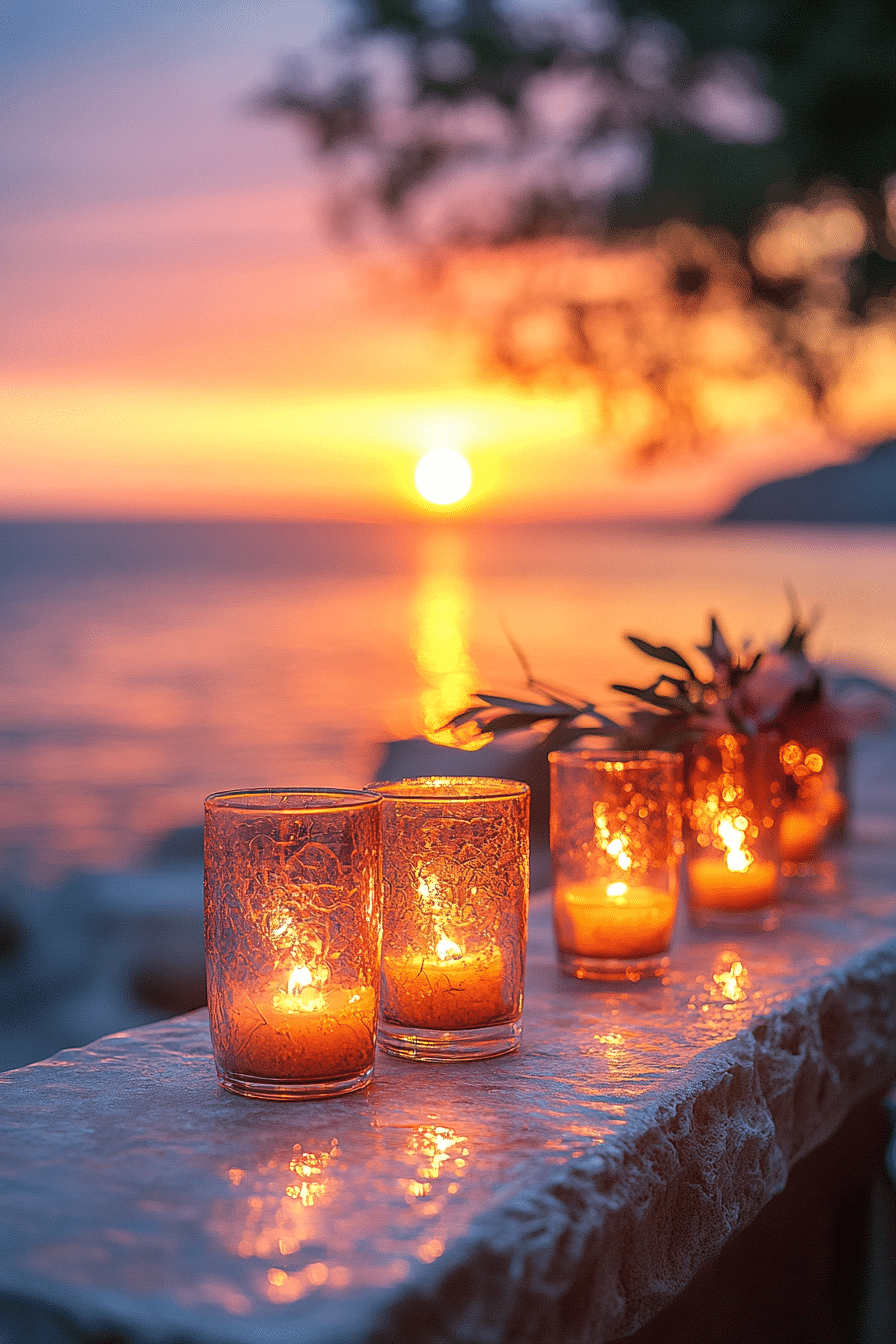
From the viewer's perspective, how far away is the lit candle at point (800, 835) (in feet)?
6.30

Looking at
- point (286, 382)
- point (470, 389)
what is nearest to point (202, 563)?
point (286, 382)

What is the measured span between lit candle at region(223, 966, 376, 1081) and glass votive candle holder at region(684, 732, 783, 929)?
0.71 m

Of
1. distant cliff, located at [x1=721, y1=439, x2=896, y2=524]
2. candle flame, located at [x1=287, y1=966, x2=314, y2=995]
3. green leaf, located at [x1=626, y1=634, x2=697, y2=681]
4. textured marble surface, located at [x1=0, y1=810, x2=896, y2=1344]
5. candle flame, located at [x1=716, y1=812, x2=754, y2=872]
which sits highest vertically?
distant cliff, located at [x1=721, y1=439, x2=896, y2=524]

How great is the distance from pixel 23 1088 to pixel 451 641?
20671 mm

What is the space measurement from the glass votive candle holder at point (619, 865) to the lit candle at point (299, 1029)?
408mm

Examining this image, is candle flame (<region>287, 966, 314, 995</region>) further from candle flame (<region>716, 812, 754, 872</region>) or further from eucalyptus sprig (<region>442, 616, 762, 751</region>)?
candle flame (<region>716, 812, 754, 872</region>)

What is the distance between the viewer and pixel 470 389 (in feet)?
18.9

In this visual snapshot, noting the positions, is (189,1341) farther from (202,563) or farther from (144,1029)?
(202,563)

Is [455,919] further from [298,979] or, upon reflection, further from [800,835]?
[800,835]

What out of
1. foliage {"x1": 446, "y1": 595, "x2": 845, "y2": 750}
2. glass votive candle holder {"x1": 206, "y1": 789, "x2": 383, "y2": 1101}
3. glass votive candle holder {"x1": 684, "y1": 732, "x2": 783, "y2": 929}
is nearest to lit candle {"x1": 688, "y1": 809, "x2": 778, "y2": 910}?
glass votive candle holder {"x1": 684, "y1": 732, "x2": 783, "y2": 929}

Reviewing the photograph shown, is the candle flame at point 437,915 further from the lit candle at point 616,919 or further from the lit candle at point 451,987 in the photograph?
the lit candle at point 616,919

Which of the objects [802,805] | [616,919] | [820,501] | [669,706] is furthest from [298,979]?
[820,501]

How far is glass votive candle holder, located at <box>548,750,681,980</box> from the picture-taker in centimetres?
136

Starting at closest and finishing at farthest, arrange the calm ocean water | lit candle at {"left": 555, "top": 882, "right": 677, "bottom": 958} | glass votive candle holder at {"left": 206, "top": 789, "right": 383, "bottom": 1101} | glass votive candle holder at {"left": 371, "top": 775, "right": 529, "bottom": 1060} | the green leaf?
glass votive candle holder at {"left": 206, "top": 789, "right": 383, "bottom": 1101} → glass votive candle holder at {"left": 371, "top": 775, "right": 529, "bottom": 1060} → lit candle at {"left": 555, "top": 882, "right": 677, "bottom": 958} → the green leaf → the calm ocean water
